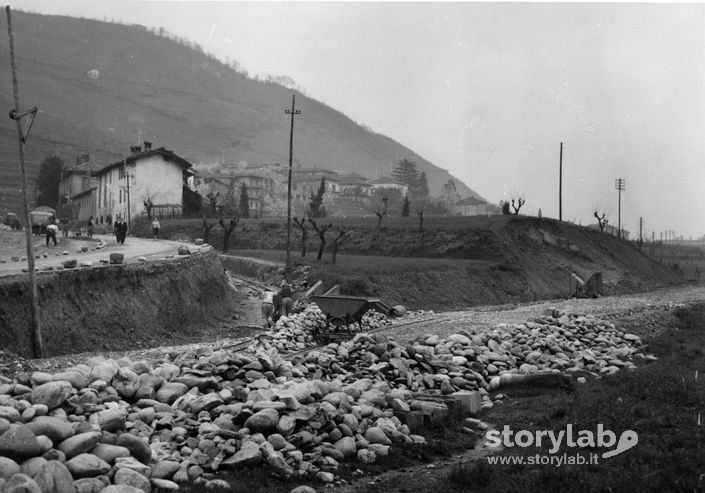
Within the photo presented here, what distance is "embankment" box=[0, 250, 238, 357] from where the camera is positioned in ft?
73.0

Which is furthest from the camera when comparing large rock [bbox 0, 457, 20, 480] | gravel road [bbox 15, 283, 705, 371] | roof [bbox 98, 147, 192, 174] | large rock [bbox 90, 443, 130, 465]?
roof [bbox 98, 147, 192, 174]

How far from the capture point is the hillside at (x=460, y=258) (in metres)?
42.3

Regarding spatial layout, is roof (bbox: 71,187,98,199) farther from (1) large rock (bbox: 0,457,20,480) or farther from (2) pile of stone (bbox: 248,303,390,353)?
(1) large rock (bbox: 0,457,20,480)

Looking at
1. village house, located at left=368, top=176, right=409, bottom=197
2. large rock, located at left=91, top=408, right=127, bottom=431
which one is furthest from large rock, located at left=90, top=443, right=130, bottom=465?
village house, located at left=368, top=176, right=409, bottom=197

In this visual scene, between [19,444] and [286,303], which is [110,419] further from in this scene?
[286,303]

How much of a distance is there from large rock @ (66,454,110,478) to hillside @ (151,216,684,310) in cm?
2858

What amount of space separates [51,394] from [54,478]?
2.61 metres

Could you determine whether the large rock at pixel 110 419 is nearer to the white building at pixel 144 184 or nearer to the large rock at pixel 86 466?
the large rock at pixel 86 466

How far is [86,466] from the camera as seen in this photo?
9227mm

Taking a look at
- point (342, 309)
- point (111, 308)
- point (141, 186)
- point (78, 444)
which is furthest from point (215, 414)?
point (141, 186)

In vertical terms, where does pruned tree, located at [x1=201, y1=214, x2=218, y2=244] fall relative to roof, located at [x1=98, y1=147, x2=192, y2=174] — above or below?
below

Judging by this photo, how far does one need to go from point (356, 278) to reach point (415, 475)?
27.7 m

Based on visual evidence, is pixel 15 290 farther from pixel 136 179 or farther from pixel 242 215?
pixel 242 215

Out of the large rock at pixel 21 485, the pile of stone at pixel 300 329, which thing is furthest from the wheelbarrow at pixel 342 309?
the large rock at pixel 21 485
